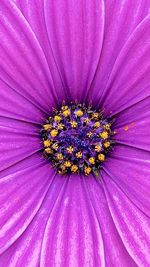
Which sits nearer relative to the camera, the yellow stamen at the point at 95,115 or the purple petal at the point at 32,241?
the purple petal at the point at 32,241

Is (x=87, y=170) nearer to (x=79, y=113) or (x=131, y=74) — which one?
(x=79, y=113)

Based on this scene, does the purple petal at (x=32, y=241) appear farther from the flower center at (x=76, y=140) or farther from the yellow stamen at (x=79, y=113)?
the yellow stamen at (x=79, y=113)

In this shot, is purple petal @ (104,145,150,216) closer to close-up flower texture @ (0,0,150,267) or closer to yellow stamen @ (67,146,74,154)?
close-up flower texture @ (0,0,150,267)

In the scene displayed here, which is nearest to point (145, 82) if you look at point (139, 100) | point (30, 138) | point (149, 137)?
point (139, 100)

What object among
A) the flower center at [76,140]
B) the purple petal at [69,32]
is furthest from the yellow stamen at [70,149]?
the purple petal at [69,32]

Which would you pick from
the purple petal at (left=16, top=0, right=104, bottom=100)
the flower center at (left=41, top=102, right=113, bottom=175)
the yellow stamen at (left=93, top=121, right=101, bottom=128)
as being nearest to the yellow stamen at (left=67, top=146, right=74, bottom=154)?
the flower center at (left=41, top=102, right=113, bottom=175)

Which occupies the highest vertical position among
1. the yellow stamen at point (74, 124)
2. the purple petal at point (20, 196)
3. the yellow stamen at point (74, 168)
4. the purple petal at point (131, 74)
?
the purple petal at point (131, 74)

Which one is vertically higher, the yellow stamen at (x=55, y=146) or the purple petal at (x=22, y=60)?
the purple petal at (x=22, y=60)
